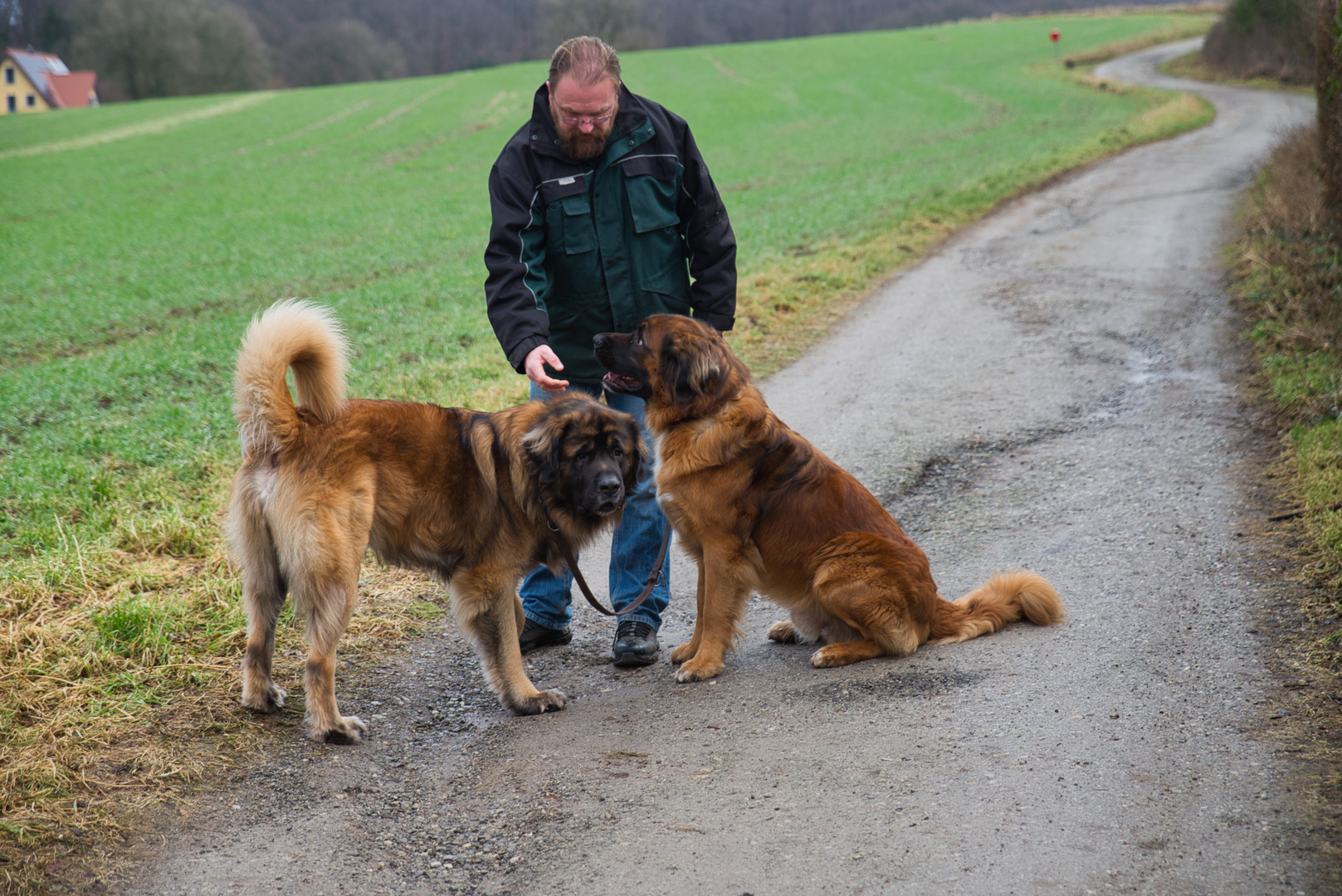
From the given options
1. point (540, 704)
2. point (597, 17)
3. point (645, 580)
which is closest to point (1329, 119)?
point (645, 580)

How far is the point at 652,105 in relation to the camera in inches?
190

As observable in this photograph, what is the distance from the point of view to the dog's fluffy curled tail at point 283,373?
3680 millimetres

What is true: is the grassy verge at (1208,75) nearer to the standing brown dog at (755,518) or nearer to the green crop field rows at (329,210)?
the green crop field rows at (329,210)

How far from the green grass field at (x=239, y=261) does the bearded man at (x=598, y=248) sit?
79.3 inches

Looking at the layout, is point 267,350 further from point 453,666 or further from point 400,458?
point 453,666

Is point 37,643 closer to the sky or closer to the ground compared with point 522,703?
closer to the sky

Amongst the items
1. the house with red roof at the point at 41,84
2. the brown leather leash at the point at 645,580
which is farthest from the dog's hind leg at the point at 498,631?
the house with red roof at the point at 41,84

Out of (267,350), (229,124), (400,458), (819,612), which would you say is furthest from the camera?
(229,124)

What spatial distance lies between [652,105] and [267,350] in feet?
7.62

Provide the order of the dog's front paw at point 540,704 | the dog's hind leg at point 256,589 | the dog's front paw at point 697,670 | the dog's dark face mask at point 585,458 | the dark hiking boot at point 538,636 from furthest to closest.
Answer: the dark hiking boot at point 538,636 → the dog's front paw at point 697,670 → the dog's front paw at point 540,704 → the dog's dark face mask at point 585,458 → the dog's hind leg at point 256,589

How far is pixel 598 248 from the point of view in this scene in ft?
15.4

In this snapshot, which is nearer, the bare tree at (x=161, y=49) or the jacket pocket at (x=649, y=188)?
the jacket pocket at (x=649, y=188)

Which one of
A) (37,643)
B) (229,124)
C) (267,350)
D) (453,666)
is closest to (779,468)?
(453,666)

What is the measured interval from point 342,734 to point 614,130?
3.03m
